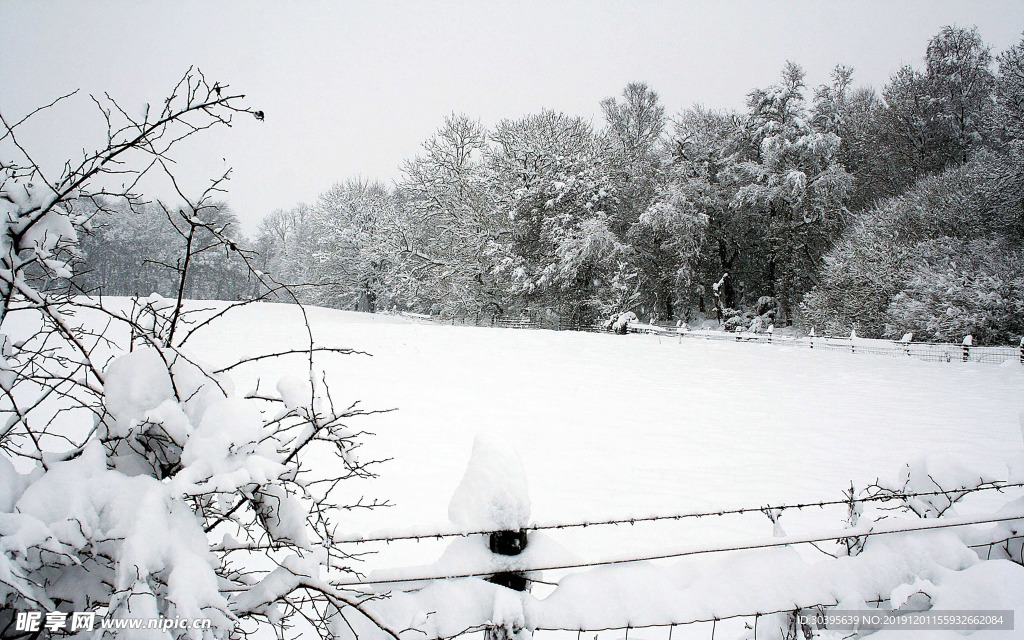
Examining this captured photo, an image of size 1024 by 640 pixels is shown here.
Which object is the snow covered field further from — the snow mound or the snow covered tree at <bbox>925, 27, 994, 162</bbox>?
the snow covered tree at <bbox>925, 27, 994, 162</bbox>

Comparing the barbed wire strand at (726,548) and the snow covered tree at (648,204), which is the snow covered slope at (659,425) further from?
the snow covered tree at (648,204)

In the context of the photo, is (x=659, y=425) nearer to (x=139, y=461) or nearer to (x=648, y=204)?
(x=139, y=461)

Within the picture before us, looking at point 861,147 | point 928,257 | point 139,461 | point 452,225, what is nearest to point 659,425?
point 139,461

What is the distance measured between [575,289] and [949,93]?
22901mm

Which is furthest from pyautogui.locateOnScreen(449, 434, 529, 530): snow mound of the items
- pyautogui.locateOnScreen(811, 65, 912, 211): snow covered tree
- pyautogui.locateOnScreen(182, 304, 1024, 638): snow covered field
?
pyautogui.locateOnScreen(811, 65, 912, 211): snow covered tree

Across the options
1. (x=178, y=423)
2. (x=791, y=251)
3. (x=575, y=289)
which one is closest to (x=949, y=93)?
(x=791, y=251)

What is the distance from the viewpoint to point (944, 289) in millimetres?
18250

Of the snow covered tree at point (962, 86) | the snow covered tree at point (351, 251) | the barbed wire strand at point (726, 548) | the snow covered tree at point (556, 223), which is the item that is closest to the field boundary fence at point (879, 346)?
the snow covered tree at point (556, 223)

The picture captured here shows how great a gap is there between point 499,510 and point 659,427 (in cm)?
729

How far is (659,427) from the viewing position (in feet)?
27.5

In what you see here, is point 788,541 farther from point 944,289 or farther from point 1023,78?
point 1023,78

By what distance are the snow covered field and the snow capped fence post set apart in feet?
0.42

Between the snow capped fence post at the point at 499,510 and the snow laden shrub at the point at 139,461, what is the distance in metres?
0.41

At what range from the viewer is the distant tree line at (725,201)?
21828mm
